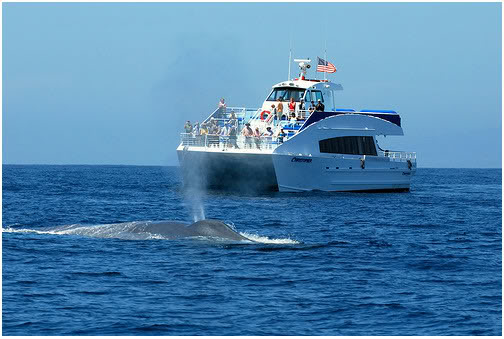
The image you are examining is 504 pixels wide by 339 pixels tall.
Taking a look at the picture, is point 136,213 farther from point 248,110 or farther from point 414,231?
point 248,110

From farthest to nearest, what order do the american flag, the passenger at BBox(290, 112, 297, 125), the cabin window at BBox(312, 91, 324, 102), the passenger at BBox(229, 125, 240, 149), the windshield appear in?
the american flag < the cabin window at BBox(312, 91, 324, 102) < the windshield < the passenger at BBox(290, 112, 297, 125) < the passenger at BBox(229, 125, 240, 149)

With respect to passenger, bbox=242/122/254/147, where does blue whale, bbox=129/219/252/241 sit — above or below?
below

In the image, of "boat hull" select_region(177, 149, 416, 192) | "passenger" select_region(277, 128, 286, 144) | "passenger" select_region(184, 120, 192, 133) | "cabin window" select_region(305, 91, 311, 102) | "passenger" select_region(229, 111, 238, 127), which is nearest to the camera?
"passenger" select_region(277, 128, 286, 144)

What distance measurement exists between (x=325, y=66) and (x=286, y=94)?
14.6 feet

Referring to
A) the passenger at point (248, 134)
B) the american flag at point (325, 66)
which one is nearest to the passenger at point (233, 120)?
the passenger at point (248, 134)

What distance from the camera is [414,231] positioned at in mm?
38000

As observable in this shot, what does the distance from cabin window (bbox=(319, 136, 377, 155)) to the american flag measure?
26.0 feet

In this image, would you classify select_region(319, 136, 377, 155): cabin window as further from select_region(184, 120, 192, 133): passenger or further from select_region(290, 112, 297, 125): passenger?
select_region(184, 120, 192, 133): passenger

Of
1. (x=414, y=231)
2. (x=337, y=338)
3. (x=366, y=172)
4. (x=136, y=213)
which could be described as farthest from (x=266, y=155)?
(x=337, y=338)

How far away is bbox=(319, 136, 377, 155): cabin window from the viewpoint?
6250 cm

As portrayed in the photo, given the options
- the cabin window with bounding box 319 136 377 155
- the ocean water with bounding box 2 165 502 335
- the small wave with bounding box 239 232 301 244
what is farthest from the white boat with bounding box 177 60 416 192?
the small wave with bounding box 239 232 301 244

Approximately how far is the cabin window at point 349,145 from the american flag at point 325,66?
7.92m

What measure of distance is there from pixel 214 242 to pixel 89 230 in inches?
242

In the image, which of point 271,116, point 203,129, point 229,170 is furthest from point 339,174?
point 203,129
